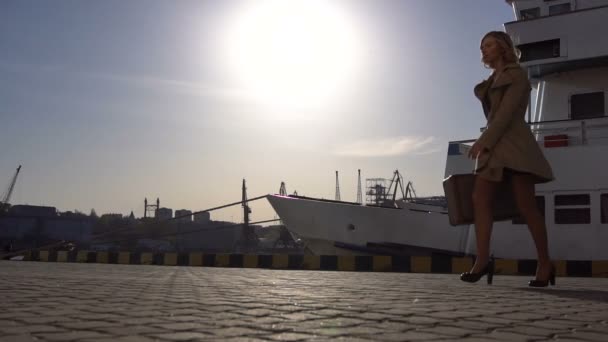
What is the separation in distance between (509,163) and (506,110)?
0.41 meters

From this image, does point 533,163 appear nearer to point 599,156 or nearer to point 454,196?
point 454,196

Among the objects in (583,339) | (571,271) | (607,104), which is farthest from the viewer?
(607,104)

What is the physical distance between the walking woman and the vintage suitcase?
23cm

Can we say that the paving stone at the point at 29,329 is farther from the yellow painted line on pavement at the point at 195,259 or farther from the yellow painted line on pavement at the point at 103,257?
the yellow painted line on pavement at the point at 103,257

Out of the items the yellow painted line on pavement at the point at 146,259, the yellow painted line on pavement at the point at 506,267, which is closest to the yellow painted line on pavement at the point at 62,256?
the yellow painted line on pavement at the point at 146,259

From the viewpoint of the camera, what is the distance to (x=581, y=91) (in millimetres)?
12859

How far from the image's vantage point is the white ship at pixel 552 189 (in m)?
11.0

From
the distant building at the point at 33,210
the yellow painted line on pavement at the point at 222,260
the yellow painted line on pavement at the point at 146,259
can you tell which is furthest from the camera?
the distant building at the point at 33,210

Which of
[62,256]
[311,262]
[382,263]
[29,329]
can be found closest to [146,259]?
[62,256]

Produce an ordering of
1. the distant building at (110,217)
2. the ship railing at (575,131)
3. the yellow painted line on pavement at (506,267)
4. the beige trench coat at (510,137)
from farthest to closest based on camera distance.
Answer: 1. the distant building at (110,217)
2. the ship railing at (575,131)
3. the yellow painted line on pavement at (506,267)
4. the beige trench coat at (510,137)

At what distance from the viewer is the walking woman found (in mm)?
4773

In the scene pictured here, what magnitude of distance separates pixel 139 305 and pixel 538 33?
38.3 feet

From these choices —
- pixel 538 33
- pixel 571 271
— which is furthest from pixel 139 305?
pixel 538 33

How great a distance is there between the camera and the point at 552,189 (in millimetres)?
11242
